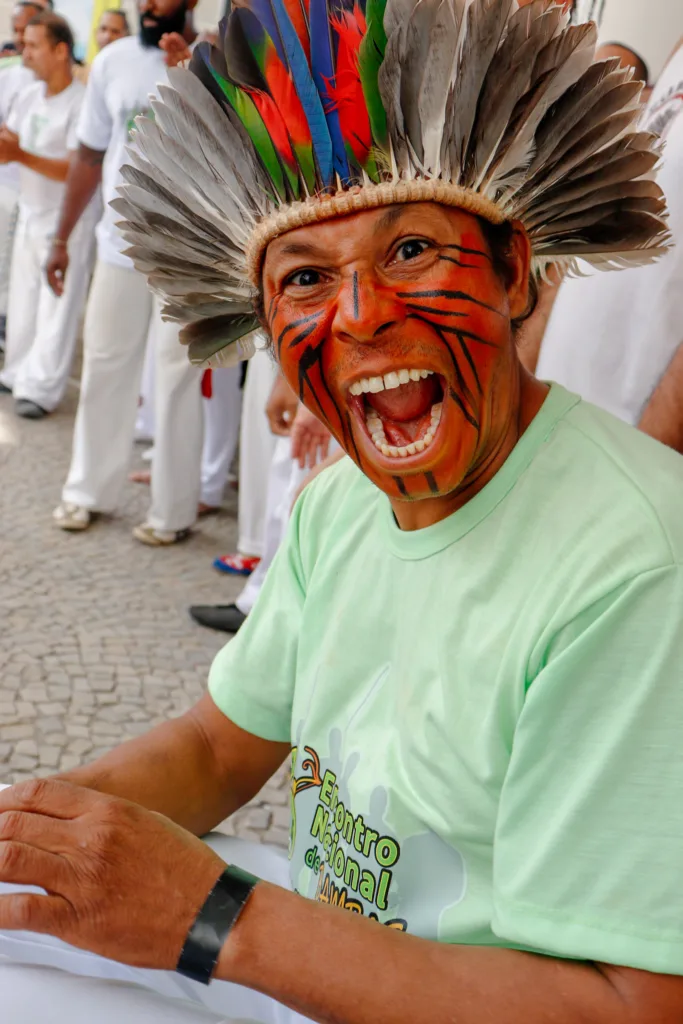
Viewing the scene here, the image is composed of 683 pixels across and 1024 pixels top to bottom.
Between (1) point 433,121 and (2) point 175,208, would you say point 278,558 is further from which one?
(1) point 433,121

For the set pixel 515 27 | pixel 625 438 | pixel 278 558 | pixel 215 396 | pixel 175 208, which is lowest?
pixel 215 396

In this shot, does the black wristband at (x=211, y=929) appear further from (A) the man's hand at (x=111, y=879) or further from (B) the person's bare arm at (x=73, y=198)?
(B) the person's bare arm at (x=73, y=198)

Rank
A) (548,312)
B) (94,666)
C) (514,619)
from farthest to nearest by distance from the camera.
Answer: (94,666), (548,312), (514,619)

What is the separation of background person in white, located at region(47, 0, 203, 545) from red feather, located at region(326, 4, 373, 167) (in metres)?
2.70

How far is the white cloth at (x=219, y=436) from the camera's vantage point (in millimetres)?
4609

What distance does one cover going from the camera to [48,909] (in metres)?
0.96

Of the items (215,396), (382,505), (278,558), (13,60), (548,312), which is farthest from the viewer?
(13,60)

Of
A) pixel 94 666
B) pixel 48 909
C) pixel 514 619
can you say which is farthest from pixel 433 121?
pixel 94 666

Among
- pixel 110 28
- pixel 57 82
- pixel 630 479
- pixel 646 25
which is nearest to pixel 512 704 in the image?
pixel 630 479

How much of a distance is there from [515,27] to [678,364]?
639 mm

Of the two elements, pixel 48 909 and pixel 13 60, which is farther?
pixel 13 60

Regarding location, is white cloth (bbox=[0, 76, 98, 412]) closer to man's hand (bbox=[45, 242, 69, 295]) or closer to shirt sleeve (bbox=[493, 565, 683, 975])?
man's hand (bbox=[45, 242, 69, 295])

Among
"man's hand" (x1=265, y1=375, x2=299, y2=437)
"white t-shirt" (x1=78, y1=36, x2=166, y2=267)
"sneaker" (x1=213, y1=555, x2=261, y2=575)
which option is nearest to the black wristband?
"man's hand" (x1=265, y1=375, x2=299, y2=437)

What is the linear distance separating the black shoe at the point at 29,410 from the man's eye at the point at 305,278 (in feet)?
16.5
